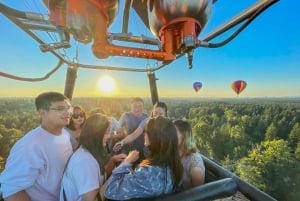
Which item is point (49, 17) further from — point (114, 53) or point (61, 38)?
point (114, 53)

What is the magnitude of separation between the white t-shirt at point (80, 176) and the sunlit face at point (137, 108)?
4.14 feet

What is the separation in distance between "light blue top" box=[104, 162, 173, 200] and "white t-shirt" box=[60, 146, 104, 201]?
7 cm

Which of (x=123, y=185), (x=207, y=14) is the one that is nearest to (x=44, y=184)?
(x=123, y=185)

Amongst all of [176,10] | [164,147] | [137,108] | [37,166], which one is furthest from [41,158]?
[137,108]

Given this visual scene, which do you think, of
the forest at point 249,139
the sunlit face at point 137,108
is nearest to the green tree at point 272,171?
the forest at point 249,139

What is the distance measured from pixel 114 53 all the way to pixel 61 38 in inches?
10.6

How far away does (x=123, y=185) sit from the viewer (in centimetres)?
102

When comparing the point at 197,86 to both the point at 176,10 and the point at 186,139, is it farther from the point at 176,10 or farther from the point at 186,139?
the point at 176,10

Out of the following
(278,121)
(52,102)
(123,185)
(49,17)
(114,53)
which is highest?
(49,17)

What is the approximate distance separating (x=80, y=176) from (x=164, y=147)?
364mm

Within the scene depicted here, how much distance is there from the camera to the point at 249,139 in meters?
32.0

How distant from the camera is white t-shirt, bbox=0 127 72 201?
95 cm


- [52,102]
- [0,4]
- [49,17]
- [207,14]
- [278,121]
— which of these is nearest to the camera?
[0,4]

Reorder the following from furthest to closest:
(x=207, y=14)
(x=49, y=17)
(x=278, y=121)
Answer: (x=278, y=121) → (x=207, y=14) → (x=49, y=17)
